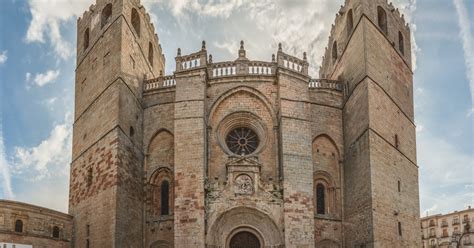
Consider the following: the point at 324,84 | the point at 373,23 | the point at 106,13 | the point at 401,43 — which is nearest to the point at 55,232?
the point at 106,13

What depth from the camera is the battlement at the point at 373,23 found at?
23.2 meters

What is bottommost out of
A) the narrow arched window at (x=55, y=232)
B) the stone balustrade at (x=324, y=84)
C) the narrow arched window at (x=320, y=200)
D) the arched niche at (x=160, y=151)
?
the narrow arched window at (x=55, y=232)

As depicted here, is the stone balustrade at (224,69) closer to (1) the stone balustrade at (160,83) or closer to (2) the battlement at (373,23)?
(1) the stone balustrade at (160,83)

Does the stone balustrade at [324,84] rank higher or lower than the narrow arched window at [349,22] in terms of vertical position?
lower

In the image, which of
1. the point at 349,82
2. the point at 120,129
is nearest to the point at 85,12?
the point at 120,129

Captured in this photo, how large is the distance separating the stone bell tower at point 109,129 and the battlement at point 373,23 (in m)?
9.24

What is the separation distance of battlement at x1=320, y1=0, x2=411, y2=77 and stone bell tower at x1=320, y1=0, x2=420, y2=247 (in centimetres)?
4

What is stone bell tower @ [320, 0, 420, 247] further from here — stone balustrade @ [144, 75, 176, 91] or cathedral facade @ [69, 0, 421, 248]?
stone balustrade @ [144, 75, 176, 91]

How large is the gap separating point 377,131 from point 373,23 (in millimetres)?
4792

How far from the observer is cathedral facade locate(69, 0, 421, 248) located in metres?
20.3

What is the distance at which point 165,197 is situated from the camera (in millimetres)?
22672

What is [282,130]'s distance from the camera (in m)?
21.2

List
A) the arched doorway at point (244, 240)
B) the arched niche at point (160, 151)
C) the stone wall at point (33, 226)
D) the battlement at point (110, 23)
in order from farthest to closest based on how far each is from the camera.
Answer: the battlement at point (110, 23) → the arched niche at point (160, 151) → the arched doorway at point (244, 240) → the stone wall at point (33, 226)

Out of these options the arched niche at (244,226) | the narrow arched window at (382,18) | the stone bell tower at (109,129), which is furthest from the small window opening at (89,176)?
the narrow arched window at (382,18)
